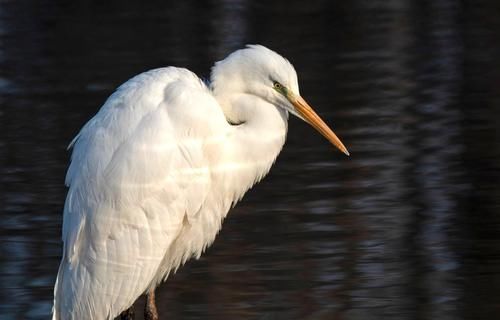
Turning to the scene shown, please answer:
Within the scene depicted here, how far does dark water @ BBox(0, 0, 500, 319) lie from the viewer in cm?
628

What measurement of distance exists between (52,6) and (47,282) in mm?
9427

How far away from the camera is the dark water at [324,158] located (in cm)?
628

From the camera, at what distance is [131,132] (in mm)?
5340

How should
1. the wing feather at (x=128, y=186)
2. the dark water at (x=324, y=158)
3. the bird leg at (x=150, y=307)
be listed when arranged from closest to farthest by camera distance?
the wing feather at (x=128, y=186) < the bird leg at (x=150, y=307) < the dark water at (x=324, y=158)

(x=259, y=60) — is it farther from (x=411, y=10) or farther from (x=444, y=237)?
(x=411, y=10)

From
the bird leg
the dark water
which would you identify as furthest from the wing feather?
the dark water

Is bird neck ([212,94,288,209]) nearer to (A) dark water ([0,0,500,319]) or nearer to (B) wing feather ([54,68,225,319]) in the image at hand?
(B) wing feather ([54,68,225,319])

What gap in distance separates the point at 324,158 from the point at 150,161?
3.40m

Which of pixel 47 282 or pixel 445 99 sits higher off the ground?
pixel 47 282

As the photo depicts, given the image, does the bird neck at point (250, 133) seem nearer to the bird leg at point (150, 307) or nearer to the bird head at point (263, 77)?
the bird head at point (263, 77)

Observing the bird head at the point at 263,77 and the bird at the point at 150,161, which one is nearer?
the bird at the point at 150,161

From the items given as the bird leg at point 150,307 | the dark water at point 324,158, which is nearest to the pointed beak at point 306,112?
the dark water at point 324,158

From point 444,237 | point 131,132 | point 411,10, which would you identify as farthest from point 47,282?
point 411,10

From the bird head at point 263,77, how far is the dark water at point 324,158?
3.37ft
